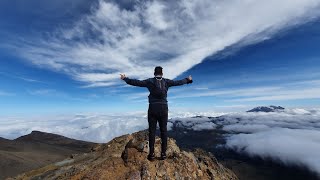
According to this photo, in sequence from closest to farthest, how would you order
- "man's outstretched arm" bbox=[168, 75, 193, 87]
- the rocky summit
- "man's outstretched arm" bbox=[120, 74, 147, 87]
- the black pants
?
"man's outstretched arm" bbox=[120, 74, 147, 87] < the black pants < "man's outstretched arm" bbox=[168, 75, 193, 87] < the rocky summit

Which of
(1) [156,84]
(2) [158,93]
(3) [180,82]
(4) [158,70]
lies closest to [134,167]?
(2) [158,93]

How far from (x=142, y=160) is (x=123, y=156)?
6.11 ft

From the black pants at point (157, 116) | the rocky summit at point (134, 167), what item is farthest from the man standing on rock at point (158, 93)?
the rocky summit at point (134, 167)

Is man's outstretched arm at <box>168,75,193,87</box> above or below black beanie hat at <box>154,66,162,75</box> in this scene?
below

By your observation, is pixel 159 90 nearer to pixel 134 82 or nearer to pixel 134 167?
pixel 134 82

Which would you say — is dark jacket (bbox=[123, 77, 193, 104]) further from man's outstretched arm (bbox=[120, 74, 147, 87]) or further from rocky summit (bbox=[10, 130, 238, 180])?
rocky summit (bbox=[10, 130, 238, 180])

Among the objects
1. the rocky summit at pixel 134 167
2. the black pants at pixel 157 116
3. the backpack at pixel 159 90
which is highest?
the backpack at pixel 159 90

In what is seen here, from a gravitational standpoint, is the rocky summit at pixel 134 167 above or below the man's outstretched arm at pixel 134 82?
below

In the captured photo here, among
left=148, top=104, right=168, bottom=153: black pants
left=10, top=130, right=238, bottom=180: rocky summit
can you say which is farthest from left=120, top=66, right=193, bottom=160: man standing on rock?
left=10, top=130, right=238, bottom=180: rocky summit

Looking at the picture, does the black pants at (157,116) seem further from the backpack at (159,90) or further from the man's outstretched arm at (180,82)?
the man's outstretched arm at (180,82)

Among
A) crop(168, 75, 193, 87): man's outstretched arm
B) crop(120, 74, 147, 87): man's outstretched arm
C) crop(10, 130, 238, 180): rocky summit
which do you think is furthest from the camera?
crop(10, 130, 238, 180): rocky summit

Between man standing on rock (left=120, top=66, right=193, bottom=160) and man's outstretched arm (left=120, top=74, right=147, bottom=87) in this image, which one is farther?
man standing on rock (left=120, top=66, right=193, bottom=160)

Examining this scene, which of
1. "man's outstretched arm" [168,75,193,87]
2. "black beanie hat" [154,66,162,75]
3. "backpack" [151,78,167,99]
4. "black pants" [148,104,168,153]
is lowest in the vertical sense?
"black pants" [148,104,168,153]

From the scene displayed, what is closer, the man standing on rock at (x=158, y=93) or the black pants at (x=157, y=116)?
the man standing on rock at (x=158, y=93)
